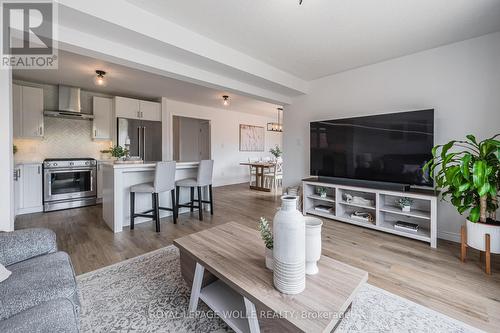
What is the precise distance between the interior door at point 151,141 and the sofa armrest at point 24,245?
13.0 feet

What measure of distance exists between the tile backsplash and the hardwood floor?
1.32 meters

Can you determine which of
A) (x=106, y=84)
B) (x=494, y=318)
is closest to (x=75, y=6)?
(x=106, y=84)

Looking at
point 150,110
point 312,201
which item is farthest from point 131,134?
point 312,201

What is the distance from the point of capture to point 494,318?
4.95 ft

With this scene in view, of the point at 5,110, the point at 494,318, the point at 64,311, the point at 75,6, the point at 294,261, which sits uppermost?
the point at 75,6

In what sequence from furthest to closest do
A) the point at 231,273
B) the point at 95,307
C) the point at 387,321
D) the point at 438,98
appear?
the point at 438,98 → the point at 95,307 → the point at 387,321 → the point at 231,273

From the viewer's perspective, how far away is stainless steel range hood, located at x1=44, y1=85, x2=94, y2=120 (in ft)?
14.3

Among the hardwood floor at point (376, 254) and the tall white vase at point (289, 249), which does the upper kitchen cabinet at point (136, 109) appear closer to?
the hardwood floor at point (376, 254)

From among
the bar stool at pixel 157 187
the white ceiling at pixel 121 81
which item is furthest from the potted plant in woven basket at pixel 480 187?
the white ceiling at pixel 121 81

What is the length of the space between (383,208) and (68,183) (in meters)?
5.55

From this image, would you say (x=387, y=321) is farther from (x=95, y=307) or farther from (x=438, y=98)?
(x=438, y=98)

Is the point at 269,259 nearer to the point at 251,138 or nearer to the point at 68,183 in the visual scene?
the point at 68,183

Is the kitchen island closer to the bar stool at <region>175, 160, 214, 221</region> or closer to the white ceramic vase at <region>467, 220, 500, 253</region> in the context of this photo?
the bar stool at <region>175, 160, 214, 221</region>

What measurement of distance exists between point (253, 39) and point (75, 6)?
5.64ft
